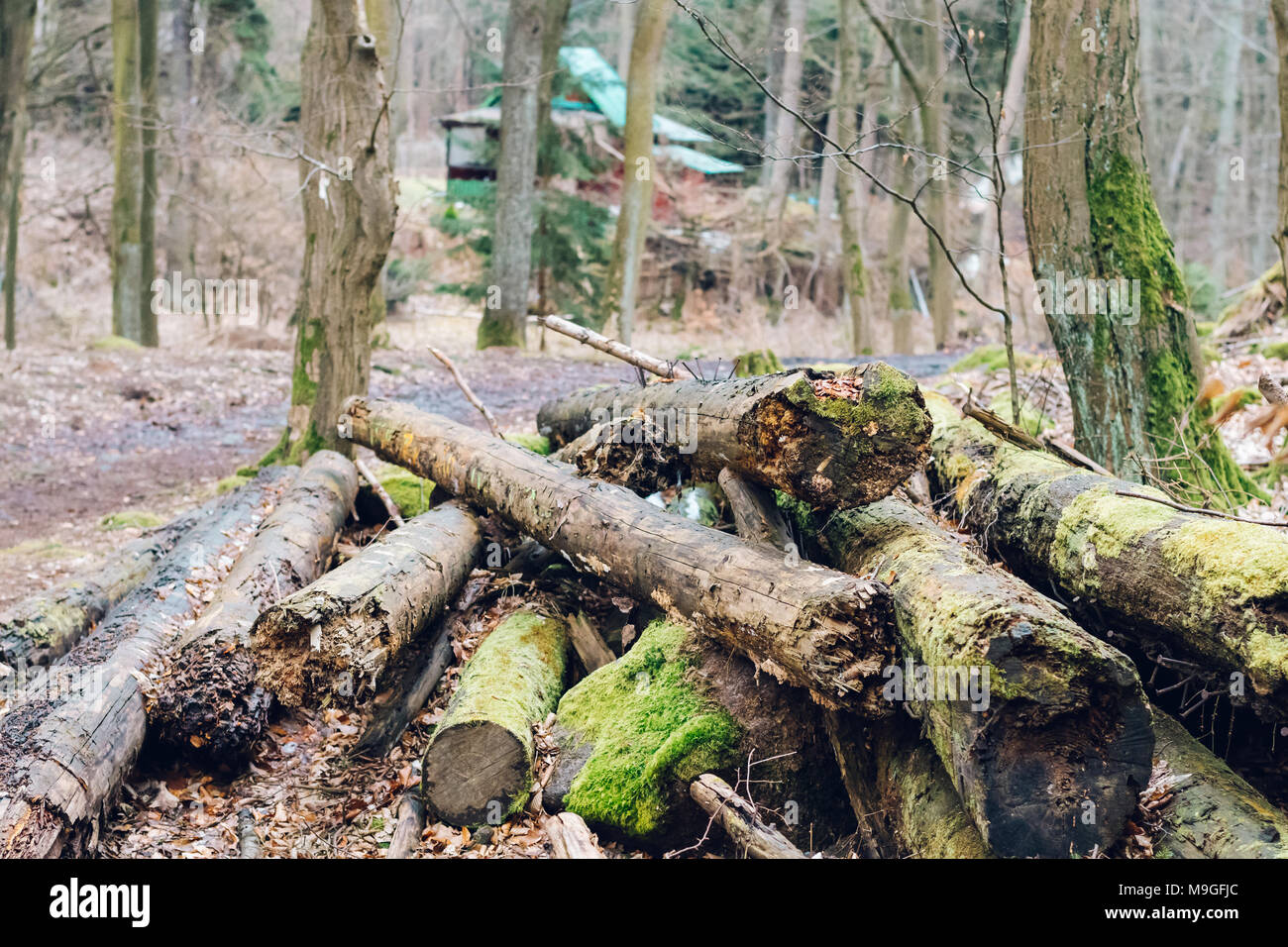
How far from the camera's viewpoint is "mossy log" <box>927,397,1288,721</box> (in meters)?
Result: 3.31

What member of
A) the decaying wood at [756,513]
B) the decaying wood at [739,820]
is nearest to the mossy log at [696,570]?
the decaying wood at [756,513]

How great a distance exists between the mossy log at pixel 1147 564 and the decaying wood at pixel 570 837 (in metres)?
2.36

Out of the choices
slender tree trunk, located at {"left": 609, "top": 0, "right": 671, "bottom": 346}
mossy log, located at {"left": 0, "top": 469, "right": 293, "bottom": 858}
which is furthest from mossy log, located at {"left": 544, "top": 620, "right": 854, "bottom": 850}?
slender tree trunk, located at {"left": 609, "top": 0, "right": 671, "bottom": 346}

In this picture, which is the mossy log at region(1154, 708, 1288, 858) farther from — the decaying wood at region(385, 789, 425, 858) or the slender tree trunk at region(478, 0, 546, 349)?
the slender tree trunk at region(478, 0, 546, 349)

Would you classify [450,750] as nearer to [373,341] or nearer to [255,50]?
[373,341]

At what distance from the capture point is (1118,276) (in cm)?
649

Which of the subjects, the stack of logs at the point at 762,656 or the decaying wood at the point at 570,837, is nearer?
the stack of logs at the point at 762,656

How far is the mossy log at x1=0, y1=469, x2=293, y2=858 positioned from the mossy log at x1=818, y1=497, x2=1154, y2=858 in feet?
10.9

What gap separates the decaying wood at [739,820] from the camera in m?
3.62

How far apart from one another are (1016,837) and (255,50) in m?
23.1

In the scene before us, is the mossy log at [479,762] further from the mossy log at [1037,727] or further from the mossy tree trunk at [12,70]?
the mossy tree trunk at [12,70]

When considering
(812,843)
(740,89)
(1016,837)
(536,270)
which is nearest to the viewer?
(1016,837)

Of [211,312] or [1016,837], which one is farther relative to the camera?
[211,312]

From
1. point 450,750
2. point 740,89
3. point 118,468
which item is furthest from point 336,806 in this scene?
point 740,89
